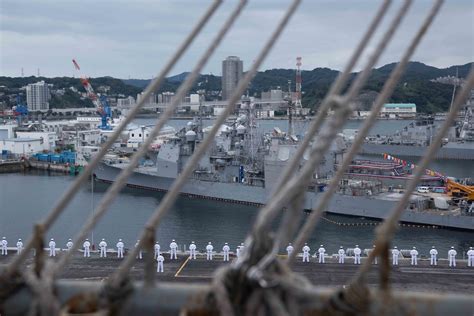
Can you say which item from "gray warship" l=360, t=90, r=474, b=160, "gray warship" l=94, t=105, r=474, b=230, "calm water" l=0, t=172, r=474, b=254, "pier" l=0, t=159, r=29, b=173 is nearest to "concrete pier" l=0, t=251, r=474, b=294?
"calm water" l=0, t=172, r=474, b=254

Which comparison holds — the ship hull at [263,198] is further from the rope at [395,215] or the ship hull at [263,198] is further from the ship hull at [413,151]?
the ship hull at [413,151]

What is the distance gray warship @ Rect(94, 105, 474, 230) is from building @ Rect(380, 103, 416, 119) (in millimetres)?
44353

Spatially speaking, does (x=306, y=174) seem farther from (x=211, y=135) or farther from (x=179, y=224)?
(x=179, y=224)

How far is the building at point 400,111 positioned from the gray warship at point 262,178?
4435cm

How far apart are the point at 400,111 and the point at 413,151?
3225cm

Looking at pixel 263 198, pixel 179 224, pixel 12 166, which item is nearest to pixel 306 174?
pixel 179 224

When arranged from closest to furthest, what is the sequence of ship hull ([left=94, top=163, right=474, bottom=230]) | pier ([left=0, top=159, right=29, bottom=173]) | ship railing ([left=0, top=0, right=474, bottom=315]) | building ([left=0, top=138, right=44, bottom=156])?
ship railing ([left=0, top=0, right=474, bottom=315]), ship hull ([left=94, top=163, right=474, bottom=230]), pier ([left=0, top=159, right=29, bottom=173]), building ([left=0, top=138, right=44, bottom=156])

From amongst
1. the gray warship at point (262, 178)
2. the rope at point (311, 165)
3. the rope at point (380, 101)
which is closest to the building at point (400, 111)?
the gray warship at point (262, 178)

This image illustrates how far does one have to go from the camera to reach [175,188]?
137 centimetres

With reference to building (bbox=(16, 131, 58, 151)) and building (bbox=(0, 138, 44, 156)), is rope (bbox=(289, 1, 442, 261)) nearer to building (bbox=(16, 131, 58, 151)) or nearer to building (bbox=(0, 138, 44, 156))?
building (bbox=(0, 138, 44, 156))

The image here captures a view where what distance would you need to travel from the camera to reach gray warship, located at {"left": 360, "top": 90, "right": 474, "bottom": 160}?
95.9 feet

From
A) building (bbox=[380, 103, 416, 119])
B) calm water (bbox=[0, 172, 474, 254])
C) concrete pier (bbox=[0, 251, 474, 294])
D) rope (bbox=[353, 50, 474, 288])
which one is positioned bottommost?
calm water (bbox=[0, 172, 474, 254])

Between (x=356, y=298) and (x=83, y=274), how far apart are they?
7.83 m

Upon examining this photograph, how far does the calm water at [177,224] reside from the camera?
12.6m
